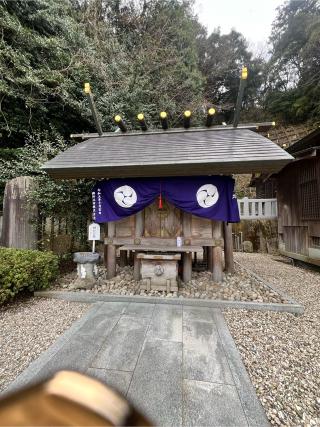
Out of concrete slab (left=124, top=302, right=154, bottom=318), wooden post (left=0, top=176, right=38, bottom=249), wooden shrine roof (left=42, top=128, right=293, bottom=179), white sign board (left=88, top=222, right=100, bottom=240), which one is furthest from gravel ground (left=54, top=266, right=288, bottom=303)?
wooden shrine roof (left=42, top=128, right=293, bottom=179)

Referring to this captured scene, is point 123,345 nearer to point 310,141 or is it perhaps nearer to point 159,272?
point 159,272

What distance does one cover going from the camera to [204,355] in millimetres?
2584

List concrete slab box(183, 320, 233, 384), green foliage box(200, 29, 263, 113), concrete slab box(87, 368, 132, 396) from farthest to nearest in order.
Result: green foliage box(200, 29, 263, 113)
concrete slab box(183, 320, 233, 384)
concrete slab box(87, 368, 132, 396)

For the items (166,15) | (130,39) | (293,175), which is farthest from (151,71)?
(293,175)

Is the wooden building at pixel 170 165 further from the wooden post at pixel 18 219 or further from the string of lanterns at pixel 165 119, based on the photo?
the wooden post at pixel 18 219

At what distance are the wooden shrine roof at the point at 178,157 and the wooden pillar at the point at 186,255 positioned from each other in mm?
1074

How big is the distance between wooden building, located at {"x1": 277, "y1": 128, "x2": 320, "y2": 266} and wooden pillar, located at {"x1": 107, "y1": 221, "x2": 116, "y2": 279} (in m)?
6.35

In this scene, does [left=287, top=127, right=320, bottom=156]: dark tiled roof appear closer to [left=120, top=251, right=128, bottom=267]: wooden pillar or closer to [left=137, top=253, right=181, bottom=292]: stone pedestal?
[left=137, top=253, right=181, bottom=292]: stone pedestal

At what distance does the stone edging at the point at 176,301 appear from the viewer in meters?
3.81

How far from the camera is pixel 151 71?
9484 mm

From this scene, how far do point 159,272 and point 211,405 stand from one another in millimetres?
2744

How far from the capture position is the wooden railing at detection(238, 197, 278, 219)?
10.9m

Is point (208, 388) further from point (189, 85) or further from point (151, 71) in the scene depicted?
point (189, 85)

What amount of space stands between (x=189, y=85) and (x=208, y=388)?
39.0 feet
